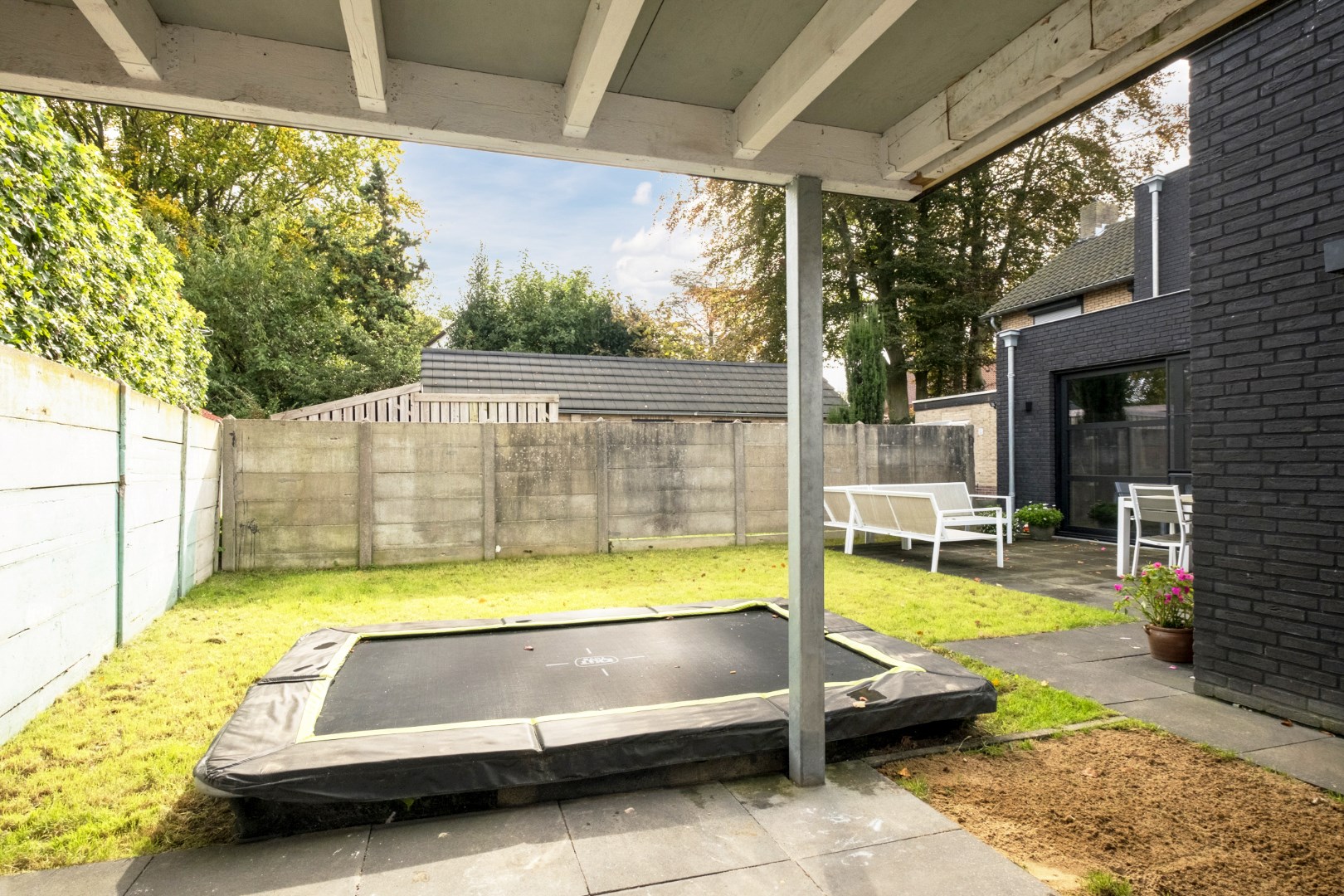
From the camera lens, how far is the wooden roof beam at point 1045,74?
60.6 inches

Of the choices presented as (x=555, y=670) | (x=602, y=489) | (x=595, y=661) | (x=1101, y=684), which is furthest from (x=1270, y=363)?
(x=602, y=489)

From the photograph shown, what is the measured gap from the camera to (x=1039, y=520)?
30.3ft

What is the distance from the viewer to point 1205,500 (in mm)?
3254

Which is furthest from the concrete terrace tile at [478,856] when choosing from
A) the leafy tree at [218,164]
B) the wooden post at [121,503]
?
the leafy tree at [218,164]

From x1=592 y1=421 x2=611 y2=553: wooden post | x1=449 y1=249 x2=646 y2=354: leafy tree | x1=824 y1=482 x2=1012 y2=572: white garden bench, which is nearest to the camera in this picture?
x1=824 y1=482 x2=1012 y2=572: white garden bench

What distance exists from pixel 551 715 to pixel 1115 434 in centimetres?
871

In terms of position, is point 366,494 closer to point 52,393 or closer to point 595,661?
point 52,393

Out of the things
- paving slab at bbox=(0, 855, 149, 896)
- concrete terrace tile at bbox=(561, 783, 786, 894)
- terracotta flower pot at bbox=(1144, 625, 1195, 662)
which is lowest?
concrete terrace tile at bbox=(561, 783, 786, 894)

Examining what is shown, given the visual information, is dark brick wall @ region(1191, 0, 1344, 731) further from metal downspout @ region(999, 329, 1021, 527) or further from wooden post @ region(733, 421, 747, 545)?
metal downspout @ region(999, 329, 1021, 527)

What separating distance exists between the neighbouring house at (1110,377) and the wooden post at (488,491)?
7227 mm

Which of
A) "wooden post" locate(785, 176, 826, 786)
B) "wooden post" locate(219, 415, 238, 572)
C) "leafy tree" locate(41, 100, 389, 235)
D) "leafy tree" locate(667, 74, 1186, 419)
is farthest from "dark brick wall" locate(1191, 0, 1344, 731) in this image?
"leafy tree" locate(41, 100, 389, 235)

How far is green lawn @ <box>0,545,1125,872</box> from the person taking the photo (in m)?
2.16

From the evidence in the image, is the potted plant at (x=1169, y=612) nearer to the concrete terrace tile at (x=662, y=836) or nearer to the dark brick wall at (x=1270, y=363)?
the dark brick wall at (x=1270, y=363)

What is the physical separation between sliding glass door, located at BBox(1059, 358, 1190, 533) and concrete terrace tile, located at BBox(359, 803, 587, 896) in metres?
8.18
